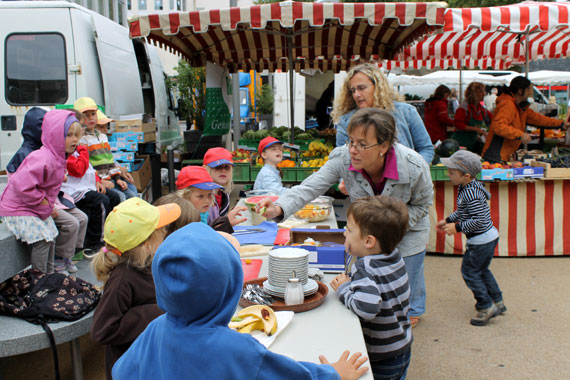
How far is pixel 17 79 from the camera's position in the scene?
6.89 m

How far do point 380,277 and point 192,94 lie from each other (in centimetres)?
1039

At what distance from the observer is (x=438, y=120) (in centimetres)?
990

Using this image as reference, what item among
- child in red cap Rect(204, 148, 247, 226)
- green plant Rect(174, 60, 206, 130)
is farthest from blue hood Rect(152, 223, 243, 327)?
green plant Rect(174, 60, 206, 130)

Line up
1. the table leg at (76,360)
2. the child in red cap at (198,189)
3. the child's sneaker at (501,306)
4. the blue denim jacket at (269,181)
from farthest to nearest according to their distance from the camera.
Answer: the blue denim jacket at (269,181), the child's sneaker at (501,306), the child in red cap at (198,189), the table leg at (76,360)

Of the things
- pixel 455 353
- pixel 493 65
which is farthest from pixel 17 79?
pixel 493 65

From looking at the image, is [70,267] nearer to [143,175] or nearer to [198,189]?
[198,189]

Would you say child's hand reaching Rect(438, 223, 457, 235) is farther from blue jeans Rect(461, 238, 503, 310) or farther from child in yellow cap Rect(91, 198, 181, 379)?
child in yellow cap Rect(91, 198, 181, 379)

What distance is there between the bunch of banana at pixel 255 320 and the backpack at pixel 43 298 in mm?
1401

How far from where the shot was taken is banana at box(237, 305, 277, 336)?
2.02m

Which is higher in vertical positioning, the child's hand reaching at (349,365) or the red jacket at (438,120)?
the red jacket at (438,120)

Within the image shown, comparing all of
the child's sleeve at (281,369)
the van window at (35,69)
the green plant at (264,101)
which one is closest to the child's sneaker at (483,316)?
the child's sleeve at (281,369)

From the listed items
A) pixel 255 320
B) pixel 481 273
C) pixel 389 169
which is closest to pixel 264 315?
pixel 255 320

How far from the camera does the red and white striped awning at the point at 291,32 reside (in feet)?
20.6

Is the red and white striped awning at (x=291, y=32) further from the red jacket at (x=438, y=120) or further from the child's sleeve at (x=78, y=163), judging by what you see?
the child's sleeve at (x=78, y=163)
